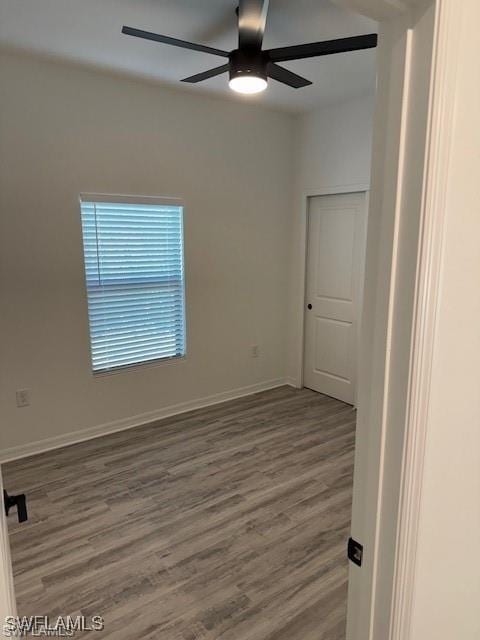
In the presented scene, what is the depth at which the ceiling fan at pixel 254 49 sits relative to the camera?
6.59 ft

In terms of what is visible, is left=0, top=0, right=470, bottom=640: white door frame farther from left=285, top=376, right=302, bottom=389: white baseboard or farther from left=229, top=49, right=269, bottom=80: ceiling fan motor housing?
left=285, top=376, right=302, bottom=389: white baseboard

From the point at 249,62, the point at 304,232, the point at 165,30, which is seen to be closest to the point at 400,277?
the point at 249,62

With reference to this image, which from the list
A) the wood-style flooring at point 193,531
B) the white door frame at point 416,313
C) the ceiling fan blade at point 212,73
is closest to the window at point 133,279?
the wood-style flooring at point 193,531

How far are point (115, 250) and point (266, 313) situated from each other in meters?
1.78

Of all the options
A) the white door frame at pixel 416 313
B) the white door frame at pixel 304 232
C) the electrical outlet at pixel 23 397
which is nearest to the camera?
the white door frame at pixel 416 313

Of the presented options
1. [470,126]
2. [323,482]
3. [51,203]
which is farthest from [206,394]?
[470,126]

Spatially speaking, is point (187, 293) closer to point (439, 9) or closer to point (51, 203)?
point (51, 203)

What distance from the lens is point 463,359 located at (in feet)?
3.21

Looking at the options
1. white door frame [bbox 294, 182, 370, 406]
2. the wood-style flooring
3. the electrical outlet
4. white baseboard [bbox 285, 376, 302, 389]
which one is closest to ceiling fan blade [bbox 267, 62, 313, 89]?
white door frame [bbox 294, 182, 370, 406]

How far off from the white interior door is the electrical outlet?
2782mm

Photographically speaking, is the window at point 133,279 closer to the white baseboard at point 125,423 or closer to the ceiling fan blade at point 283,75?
the white baseboard at point 125,423

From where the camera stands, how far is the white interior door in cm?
406

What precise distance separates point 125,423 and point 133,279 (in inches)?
A: 50.0

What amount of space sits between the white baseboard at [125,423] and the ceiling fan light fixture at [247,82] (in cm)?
275
